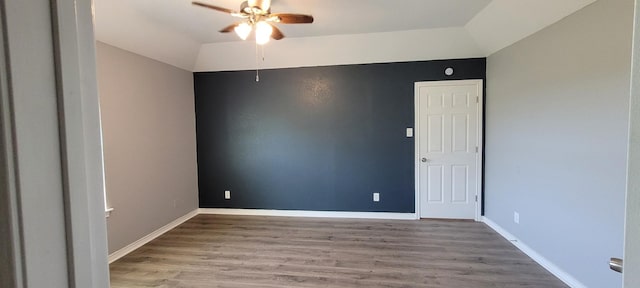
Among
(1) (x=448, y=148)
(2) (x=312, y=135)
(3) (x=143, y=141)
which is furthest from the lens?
(2) (x=312, y=135)

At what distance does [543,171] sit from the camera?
116 inches

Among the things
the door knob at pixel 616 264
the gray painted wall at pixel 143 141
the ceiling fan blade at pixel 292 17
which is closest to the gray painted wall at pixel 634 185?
the door knob at pixel 616 264

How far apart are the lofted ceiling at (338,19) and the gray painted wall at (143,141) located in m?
0.28

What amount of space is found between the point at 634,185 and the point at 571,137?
8.18ft

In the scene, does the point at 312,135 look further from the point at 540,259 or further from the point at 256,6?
the point at 540,259

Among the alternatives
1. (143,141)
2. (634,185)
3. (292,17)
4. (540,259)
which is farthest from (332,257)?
(634,185)

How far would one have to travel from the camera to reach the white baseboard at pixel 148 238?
10.7ft

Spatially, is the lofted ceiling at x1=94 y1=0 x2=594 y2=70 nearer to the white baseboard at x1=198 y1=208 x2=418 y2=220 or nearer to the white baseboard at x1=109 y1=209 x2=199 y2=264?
the white baseboard at x1=109 y1=209 x2=199 y2=264

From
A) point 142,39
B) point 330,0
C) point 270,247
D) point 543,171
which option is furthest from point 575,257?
point 142,39

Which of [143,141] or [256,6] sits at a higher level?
[256,6]

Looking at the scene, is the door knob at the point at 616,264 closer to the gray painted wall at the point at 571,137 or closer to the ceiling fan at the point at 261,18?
the gray painted wall at the point at 571,137

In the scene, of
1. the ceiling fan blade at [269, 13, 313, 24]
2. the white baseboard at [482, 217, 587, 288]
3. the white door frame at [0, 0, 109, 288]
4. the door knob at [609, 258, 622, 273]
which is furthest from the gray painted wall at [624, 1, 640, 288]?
the white baseboard at [482, 217, 587, 288]

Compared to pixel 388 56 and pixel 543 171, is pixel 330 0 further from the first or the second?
pixel 543 171

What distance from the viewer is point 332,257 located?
126 inches
